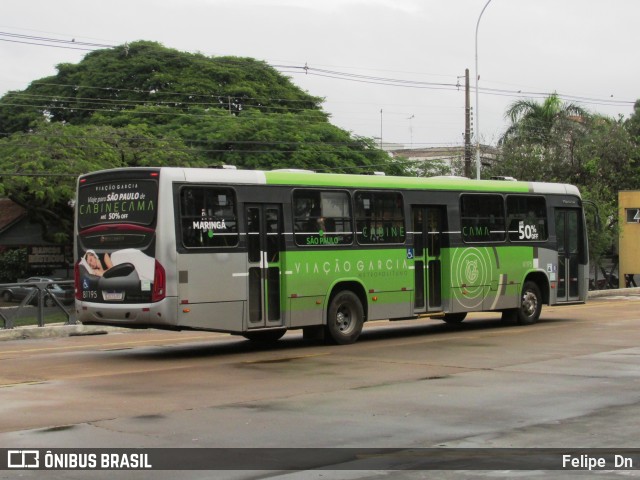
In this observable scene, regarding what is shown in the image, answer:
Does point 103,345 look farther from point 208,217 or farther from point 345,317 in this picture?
point 345,317

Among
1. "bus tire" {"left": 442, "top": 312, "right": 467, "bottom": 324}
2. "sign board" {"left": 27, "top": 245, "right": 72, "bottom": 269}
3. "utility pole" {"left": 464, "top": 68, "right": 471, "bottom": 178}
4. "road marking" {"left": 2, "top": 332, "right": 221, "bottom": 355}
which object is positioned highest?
"utility pole" {"left": 464, "top": 68, "right": 471, "bottom": 178}

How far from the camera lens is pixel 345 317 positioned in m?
18.8

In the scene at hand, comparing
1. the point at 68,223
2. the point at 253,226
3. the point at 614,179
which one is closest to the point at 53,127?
the point at 68,223

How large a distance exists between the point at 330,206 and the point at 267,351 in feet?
9.81

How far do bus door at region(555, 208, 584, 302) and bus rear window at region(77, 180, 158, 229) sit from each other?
11.3m

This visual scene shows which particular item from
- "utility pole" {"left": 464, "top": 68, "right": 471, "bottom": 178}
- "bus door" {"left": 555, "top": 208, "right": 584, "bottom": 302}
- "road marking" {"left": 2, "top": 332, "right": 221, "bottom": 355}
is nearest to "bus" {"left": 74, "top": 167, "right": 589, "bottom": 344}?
"bus door" {"left": 555, "top": 208, "right": 584, "bottom": 302}

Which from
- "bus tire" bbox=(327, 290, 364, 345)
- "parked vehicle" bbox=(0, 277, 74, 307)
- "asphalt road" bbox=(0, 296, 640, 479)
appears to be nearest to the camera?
"asphalt road" bbox=(0, 296, 640, 479)

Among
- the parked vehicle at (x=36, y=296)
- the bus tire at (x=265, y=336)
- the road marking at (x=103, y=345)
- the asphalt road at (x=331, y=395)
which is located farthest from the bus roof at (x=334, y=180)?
the parked vehicle at (x=36, y=296)

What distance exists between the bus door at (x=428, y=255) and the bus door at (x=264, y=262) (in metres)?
3.69

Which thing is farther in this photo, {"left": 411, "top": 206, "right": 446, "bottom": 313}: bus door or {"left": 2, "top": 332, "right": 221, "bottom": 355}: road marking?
{"left": 411, "top": 206, "right": 446, "bottom": 313}: bus door

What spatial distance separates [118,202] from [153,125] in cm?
3775

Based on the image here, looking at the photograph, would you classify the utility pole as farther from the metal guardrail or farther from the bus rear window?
the bus rear window

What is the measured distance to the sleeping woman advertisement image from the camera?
1603 cm

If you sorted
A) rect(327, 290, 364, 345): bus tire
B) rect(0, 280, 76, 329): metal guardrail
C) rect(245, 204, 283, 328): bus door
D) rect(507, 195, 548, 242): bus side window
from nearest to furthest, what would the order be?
1. rect(245, 204, 283, 328): bus door
2. rect(327, 290, 364, 345): bus tire
3. rect(507, 195, 548, 242): bus side window
4. rect(0, 280, 76, 329): metal guardrail
